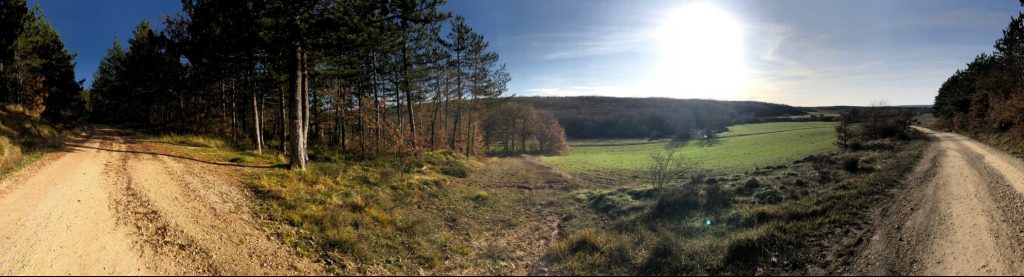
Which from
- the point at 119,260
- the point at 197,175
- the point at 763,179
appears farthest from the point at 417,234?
the point at 763,179

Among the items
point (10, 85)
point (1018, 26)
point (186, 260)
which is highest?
point (1018, 26)

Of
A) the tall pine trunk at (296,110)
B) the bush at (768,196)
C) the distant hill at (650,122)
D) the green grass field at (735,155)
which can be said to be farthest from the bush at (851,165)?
the distant hill at (650,122)

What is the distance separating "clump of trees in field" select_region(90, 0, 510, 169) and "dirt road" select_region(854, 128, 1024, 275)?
57.2ft

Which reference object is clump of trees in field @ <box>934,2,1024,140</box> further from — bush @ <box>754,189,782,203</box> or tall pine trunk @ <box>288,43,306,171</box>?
tall pine trunk @ <box>288,43,306,171</box>

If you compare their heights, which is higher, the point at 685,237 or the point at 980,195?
the point at 980,195

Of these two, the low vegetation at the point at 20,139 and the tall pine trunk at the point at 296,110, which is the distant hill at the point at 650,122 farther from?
the tall pine trunk at the point at 296,110

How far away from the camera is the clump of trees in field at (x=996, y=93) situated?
96.0 ft

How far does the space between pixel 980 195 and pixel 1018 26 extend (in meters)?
28.8

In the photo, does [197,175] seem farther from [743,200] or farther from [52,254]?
[743,200]

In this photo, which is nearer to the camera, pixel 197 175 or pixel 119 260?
pixel 119 260

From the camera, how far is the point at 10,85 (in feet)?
105

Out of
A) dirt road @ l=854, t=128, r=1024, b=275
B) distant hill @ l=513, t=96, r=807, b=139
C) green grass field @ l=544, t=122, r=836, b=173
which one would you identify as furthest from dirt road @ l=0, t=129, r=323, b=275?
distant hill @ l=513, t=96, r=807, b=139

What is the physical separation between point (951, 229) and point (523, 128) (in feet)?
182

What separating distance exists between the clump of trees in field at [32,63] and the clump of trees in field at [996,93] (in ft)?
223
